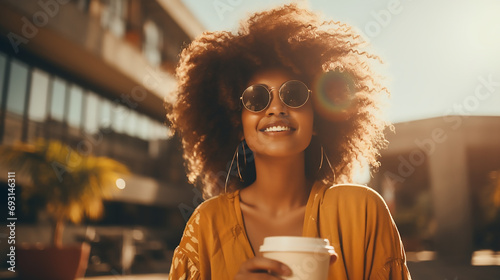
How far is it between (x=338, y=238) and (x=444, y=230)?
1558 centimetres

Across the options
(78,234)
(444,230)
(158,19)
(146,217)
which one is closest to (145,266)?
(78,234)

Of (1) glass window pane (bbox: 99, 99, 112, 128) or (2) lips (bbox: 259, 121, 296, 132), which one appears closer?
Result: (2) lips (bbox: 259, 121, 296, 132)

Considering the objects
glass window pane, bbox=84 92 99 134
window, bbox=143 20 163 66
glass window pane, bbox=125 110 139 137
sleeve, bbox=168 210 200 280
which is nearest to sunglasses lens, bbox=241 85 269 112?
sleeve, bbox=168 210 200 280

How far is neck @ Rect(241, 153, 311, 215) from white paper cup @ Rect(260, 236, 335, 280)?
2.86ft

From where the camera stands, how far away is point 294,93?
212 cm

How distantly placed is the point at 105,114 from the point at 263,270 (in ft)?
61.3

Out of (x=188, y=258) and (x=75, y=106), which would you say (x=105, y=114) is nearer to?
(x=75, y=106)

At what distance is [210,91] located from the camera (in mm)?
2715

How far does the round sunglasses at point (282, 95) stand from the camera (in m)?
2.11

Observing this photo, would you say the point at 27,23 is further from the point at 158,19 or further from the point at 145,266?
the point at 158,19

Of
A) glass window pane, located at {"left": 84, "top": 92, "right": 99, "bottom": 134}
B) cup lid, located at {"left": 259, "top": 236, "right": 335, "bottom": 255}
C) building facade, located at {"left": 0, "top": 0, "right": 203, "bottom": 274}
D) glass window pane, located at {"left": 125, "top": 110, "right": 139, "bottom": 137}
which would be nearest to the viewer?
cup lid, located at {"left": 259, "top": 236, "right": 335, "bottom": 255}

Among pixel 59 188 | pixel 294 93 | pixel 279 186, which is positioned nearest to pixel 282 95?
pixel 294 93

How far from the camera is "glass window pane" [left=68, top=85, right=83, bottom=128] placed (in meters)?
16.8

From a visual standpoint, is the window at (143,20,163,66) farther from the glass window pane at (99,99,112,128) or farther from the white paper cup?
the white paper cup
